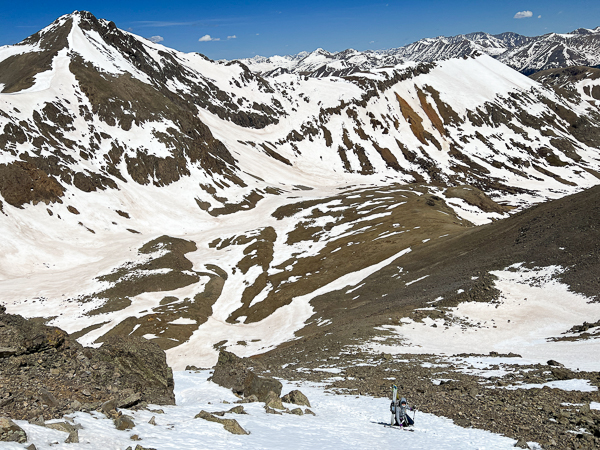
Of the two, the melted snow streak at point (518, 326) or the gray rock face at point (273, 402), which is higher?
the gray rock face at point (273, 402)

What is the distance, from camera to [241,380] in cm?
2431

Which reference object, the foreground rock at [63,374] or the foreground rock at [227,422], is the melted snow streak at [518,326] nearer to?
the foreground rock at [63,374]

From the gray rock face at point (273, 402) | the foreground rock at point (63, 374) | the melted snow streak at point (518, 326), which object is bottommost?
the melted snow streak at point (518, 326)

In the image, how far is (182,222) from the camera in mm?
150250

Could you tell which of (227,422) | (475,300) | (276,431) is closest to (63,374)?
(227,422)

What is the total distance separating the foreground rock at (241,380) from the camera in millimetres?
22391

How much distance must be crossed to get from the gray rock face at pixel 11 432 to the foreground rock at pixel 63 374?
2.06 m

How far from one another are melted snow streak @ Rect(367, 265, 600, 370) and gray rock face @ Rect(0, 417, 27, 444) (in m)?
29.6

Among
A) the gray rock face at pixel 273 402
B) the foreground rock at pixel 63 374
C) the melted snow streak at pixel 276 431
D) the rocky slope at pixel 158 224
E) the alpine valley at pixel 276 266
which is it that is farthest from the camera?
the rocky slope at pixel 158 224

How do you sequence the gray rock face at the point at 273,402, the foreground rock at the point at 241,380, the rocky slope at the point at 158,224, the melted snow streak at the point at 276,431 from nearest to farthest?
the melted snow streak at the point at 276,431
the gray rock face at the point at 273,402
the foreground rock at the point at 241,380
the rocky slope at the point at 158,224

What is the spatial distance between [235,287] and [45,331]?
78.8 m

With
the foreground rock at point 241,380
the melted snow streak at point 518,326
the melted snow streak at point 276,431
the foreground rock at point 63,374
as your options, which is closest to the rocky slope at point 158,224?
the melted snow streak at point 518,326

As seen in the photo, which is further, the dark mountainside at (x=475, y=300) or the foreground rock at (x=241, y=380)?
the foreground rock at (x=241, y=380)

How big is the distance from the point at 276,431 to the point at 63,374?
27.5 feet
